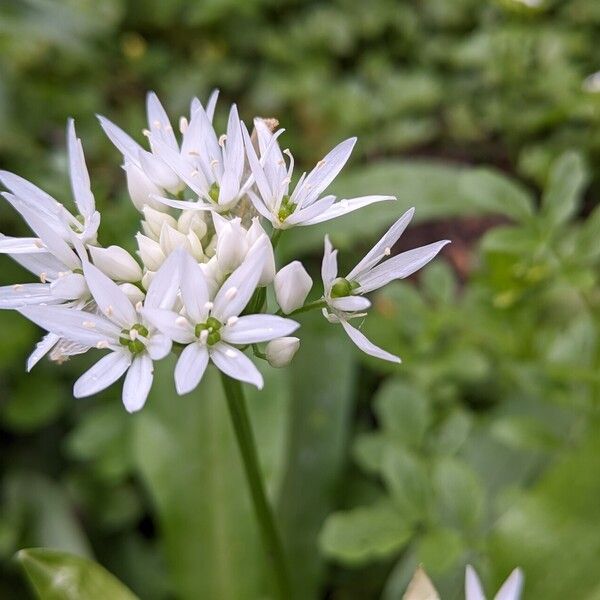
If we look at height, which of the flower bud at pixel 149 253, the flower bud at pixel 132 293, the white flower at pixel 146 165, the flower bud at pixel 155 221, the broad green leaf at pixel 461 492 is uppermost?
the white flower at pixel 146 165

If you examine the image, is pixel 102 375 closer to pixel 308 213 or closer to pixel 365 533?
pixel 308 213

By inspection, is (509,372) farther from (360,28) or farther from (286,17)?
(286,17)

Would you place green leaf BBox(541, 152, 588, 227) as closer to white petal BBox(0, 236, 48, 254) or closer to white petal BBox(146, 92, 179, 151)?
white petal BBox(146, 92, 179, 151)

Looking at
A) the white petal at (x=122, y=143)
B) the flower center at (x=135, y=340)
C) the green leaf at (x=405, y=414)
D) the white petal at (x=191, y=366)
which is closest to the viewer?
the white petal at (x=191, y=366)

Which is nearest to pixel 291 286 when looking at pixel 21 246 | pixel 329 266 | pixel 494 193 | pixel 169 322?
pixel 329 266

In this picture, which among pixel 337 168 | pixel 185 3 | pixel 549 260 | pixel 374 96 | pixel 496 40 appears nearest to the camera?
pixel 337 168

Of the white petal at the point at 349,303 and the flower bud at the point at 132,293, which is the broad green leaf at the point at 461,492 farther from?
the flower bud at the point at 132,293

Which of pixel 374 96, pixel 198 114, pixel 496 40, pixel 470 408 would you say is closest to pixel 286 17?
pixel 374 96

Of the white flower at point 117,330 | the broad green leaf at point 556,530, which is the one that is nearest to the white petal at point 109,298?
the white flower at point 117,330
